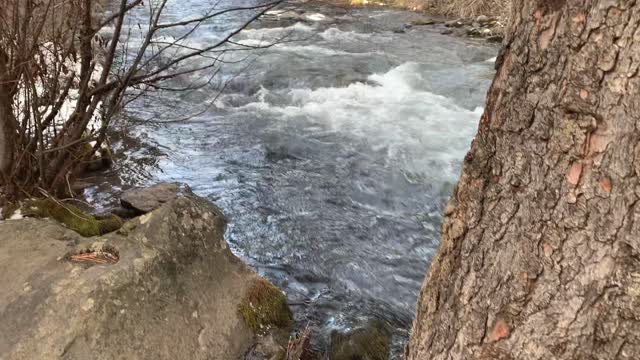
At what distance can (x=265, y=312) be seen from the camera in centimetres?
330

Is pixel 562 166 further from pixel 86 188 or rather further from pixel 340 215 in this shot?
pixel 86 188

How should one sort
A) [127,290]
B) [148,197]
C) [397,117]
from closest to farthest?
1. [127,290]
2. [148,197]
3. [397,117]

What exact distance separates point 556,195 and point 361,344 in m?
2.38

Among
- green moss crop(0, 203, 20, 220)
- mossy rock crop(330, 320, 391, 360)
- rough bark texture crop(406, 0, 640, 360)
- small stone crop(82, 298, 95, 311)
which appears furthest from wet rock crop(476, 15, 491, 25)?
rough bark texture crop(406, 0, 640, 360)

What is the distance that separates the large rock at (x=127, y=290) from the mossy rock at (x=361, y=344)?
60 cm

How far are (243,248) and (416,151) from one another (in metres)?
3.02

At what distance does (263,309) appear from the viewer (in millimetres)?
3301

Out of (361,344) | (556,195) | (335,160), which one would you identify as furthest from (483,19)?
(556,195)

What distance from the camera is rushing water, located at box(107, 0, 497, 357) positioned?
14.6 ft

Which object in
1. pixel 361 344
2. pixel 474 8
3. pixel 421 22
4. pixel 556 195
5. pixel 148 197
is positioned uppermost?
pixel 556 195

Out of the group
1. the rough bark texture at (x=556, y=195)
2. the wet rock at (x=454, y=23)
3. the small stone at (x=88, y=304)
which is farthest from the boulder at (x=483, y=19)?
the rough bark texture at (x=556, y=195)

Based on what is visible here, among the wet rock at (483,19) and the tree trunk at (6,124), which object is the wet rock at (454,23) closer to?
the wet rock at (483,19)

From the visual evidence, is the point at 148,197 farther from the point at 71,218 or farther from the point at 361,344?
the point at 361,344

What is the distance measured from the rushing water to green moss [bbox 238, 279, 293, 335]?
0.34 meters
